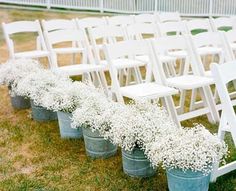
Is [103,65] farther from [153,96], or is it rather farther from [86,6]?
[86,6]

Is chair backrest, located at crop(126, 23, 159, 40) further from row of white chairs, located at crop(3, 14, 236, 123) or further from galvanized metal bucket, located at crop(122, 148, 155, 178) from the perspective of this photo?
galvanized metal bucket, located at crop(122, 148, 155, 178)

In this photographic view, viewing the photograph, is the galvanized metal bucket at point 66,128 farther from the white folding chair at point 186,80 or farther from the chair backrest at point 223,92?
the chair backrest at point 223,92

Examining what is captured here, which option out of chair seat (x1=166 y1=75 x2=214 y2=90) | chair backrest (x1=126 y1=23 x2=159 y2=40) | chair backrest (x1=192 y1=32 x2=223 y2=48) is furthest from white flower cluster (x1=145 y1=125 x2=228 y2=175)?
chair backrest (x1=126 y1=23 x2=159 y2=40)

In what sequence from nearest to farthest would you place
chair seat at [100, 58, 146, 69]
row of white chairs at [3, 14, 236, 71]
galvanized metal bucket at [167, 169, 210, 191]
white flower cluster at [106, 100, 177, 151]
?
1. galvanized metal bucket at [167, 169, 210, 191]
2. white flower cluster at [106, 100, 177, 151]
3. chair seat at [100, 58, 146, 69]
4. row of white chairs at [3, 14, 236, 71]

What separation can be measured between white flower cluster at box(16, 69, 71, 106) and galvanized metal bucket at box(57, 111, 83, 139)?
35 cm

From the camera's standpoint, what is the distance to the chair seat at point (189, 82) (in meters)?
4.97

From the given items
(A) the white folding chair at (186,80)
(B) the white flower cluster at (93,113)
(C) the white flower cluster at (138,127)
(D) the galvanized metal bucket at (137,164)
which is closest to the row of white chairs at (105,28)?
(A) the white folding chair at (186,80)

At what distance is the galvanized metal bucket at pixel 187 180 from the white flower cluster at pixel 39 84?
2.20m

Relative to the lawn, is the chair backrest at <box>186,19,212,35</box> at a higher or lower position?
higher

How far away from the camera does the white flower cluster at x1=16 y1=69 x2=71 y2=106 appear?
5.43 metres

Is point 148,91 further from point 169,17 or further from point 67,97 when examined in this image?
point 169,17

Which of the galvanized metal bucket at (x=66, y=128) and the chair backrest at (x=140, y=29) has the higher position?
the chair backrest at (x=140, y=29)

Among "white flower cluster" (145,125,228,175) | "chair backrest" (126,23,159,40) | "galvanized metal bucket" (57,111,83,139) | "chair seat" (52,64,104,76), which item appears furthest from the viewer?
"chair backrest" (126,23,159,40)

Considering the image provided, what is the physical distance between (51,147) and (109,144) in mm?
776
